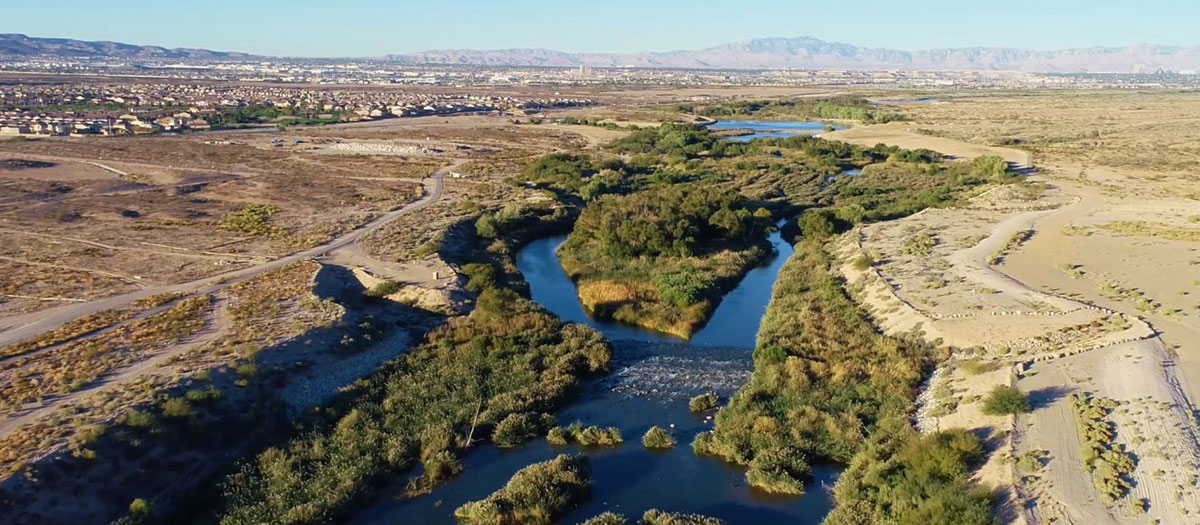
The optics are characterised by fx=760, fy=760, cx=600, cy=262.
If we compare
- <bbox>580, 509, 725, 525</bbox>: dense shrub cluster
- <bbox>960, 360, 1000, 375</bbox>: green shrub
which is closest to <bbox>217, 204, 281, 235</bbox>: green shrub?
<bbox>580, 509, 725, 525</bbox>: dense shrub cluster

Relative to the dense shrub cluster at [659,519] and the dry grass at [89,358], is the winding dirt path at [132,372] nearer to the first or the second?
the dry grass at [89,358]

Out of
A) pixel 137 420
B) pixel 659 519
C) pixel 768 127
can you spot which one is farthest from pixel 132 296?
pixel 768 127

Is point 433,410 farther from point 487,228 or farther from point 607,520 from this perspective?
point 487,228

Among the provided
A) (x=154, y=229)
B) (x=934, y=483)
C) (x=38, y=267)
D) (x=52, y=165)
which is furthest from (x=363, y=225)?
(x=52, y=165)

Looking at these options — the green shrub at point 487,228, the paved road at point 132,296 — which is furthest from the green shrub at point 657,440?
the green shrub at point 487,228

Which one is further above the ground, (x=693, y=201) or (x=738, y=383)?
(x=693, y=201)

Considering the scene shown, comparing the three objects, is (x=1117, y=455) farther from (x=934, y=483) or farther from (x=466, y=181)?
(x=466, y=181)

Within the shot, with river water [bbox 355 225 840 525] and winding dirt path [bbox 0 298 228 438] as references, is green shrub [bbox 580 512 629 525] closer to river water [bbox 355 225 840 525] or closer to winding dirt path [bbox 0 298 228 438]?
river water [bbox 355 225 840 525]
